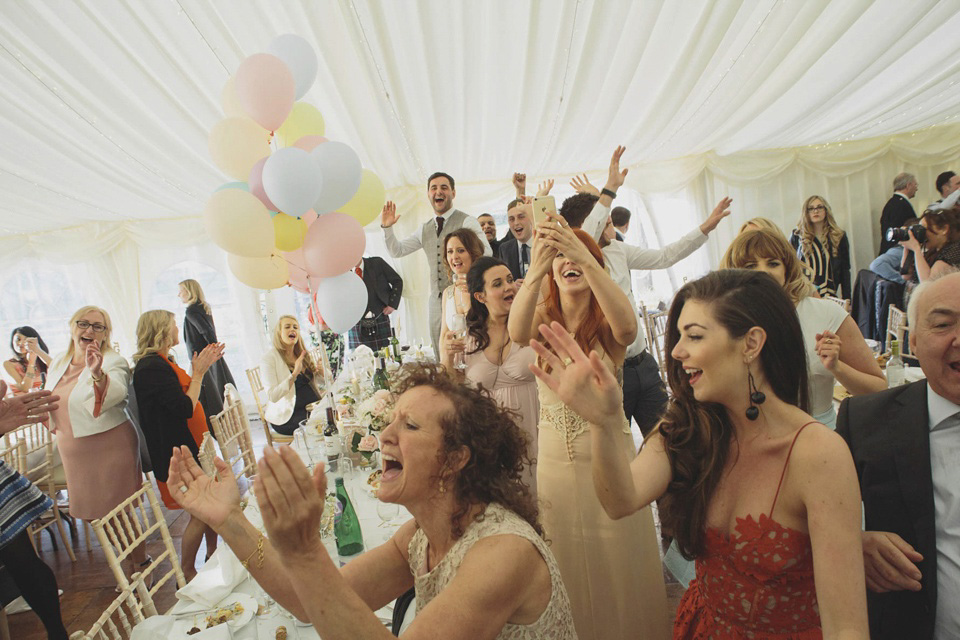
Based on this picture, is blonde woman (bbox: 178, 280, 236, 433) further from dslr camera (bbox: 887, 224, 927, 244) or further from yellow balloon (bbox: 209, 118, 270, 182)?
dslr camera (bbox: 887, 224, 927, 244)

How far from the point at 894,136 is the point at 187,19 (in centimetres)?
961

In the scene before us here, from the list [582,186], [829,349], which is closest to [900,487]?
[829,349]

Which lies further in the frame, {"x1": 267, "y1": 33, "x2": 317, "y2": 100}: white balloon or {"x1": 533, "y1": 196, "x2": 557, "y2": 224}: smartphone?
{"x1": 267, "y1": 33, "x2": 317, "y2": 100}: white balloon

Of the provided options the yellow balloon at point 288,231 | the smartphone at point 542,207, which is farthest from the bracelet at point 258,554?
the yellow balloon at point 288,231

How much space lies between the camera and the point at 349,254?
2.90 m

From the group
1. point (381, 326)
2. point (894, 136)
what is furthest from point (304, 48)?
point (894, 136)

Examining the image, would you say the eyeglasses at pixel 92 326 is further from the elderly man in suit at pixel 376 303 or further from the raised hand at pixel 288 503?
the raised hand at pixel 288 503

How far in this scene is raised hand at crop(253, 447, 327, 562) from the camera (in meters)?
0.79

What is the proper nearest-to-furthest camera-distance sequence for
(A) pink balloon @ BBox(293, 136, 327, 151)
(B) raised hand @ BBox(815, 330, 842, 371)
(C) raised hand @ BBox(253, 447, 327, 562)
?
(C) raised hand @ BBox(253, 447, 327, 562), (B) raised hand @ BBox(815, 330, 842, 371), (A) pink balloon @ BBox(293, 136, 327, 151)

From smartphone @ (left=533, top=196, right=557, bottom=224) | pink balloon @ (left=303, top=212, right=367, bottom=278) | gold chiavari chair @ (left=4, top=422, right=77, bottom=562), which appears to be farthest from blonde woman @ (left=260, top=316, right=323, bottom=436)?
smartphone @ (left=533, top=196, right=557, bottom=224)

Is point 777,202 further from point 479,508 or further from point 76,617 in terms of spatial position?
point 76,617

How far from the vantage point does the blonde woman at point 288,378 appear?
4.05 m

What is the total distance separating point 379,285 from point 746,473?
4.83m

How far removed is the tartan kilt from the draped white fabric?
1822 mm
